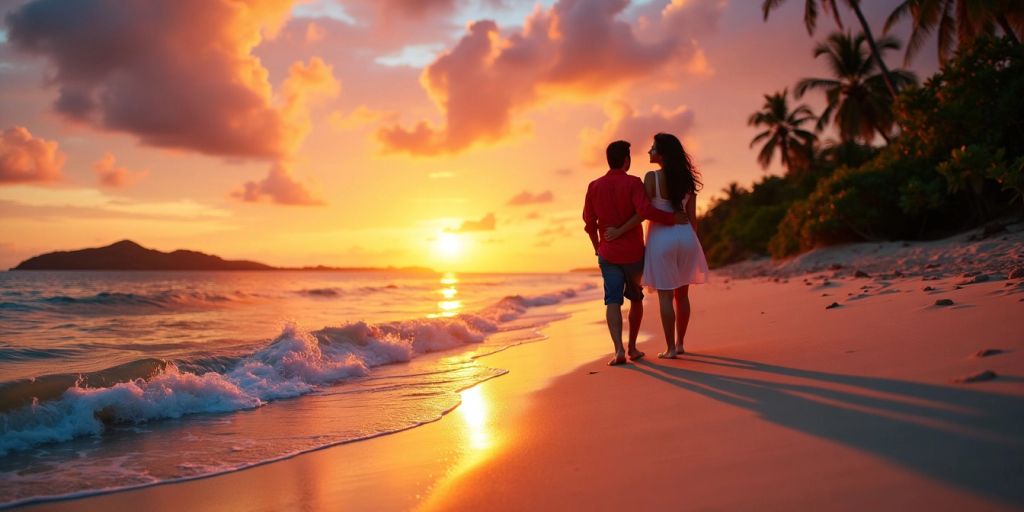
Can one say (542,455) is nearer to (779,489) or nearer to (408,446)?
(408,446)

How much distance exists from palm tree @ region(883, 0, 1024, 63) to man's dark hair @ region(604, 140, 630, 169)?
52.5 feet

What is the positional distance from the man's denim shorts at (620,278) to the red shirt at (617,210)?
0.05 meters

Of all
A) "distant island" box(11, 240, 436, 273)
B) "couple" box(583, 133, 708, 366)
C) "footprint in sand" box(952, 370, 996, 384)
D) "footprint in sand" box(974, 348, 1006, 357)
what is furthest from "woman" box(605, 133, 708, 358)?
"distant island" box(11, 240, 436, 273)

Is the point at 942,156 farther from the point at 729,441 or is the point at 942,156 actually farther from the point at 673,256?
the point at 729,441

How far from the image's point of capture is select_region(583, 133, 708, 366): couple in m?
4.99

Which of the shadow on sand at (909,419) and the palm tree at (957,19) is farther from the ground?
the palm tree at (957,19)

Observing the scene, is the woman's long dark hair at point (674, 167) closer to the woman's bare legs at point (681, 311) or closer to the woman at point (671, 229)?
the woman at point (671, 229)

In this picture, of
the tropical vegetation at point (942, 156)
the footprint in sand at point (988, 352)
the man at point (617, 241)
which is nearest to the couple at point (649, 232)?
the man at point (617, 241)

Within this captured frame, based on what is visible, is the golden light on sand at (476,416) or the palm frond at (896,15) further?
the palm frond at (896,15)

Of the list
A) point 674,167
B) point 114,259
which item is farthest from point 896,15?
point 114,259

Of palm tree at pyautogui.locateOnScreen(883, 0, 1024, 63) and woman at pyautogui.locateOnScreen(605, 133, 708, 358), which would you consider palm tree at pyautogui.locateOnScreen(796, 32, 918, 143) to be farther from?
woman at pyautogui.locateOnScreen(605, 133, 708, 358)

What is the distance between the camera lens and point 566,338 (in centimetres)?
849

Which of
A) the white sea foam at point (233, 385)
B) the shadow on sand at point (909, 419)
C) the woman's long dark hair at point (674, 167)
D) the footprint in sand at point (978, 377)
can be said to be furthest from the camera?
the woman's long dark hair at point (674, 167)

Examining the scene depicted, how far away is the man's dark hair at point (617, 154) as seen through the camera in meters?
5.23
